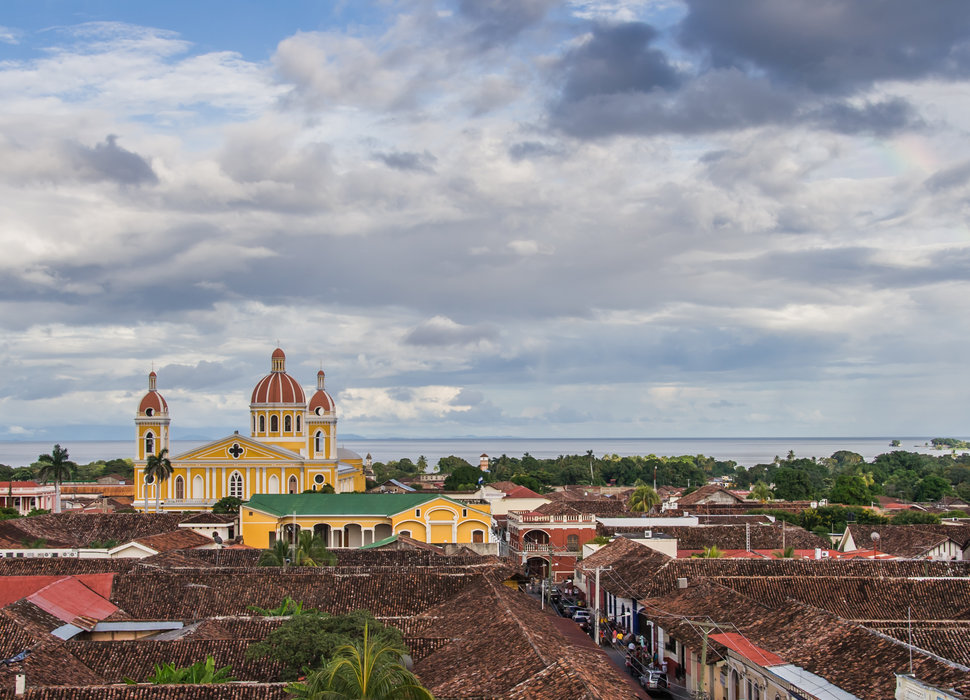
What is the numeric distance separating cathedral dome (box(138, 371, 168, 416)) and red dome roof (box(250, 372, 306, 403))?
7343mm

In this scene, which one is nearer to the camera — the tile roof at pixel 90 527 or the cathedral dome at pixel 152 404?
the tile roof at pixel 90 527

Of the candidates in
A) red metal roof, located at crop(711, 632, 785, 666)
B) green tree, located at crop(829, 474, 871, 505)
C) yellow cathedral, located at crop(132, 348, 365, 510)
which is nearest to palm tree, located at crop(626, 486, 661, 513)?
green tree, located at crop(829, 474, 871, 505)

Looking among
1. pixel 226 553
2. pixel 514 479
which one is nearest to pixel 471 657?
pixel 226 553

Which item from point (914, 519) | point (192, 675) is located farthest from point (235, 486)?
point (192, 675)

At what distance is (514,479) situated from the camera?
342 ft

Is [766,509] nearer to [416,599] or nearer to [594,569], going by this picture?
[594,569]

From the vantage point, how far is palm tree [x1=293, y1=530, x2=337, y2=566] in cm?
3981

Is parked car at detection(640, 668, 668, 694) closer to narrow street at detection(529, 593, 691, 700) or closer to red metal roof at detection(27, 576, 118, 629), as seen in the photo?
narrow street at detection(529, 593, 691, 700)

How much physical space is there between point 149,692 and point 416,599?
13.8 meters

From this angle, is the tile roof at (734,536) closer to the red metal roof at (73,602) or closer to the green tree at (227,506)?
the red metal roof at (73,602)

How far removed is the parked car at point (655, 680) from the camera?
2659cm

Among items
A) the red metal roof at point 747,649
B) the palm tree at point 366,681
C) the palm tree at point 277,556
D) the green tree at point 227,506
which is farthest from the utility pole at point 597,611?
the green tree at point 227,506

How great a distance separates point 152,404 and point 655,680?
67868 millimetres

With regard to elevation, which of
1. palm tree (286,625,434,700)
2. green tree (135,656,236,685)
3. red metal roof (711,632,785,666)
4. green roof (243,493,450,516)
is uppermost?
palm tree (286,625,434,700)
